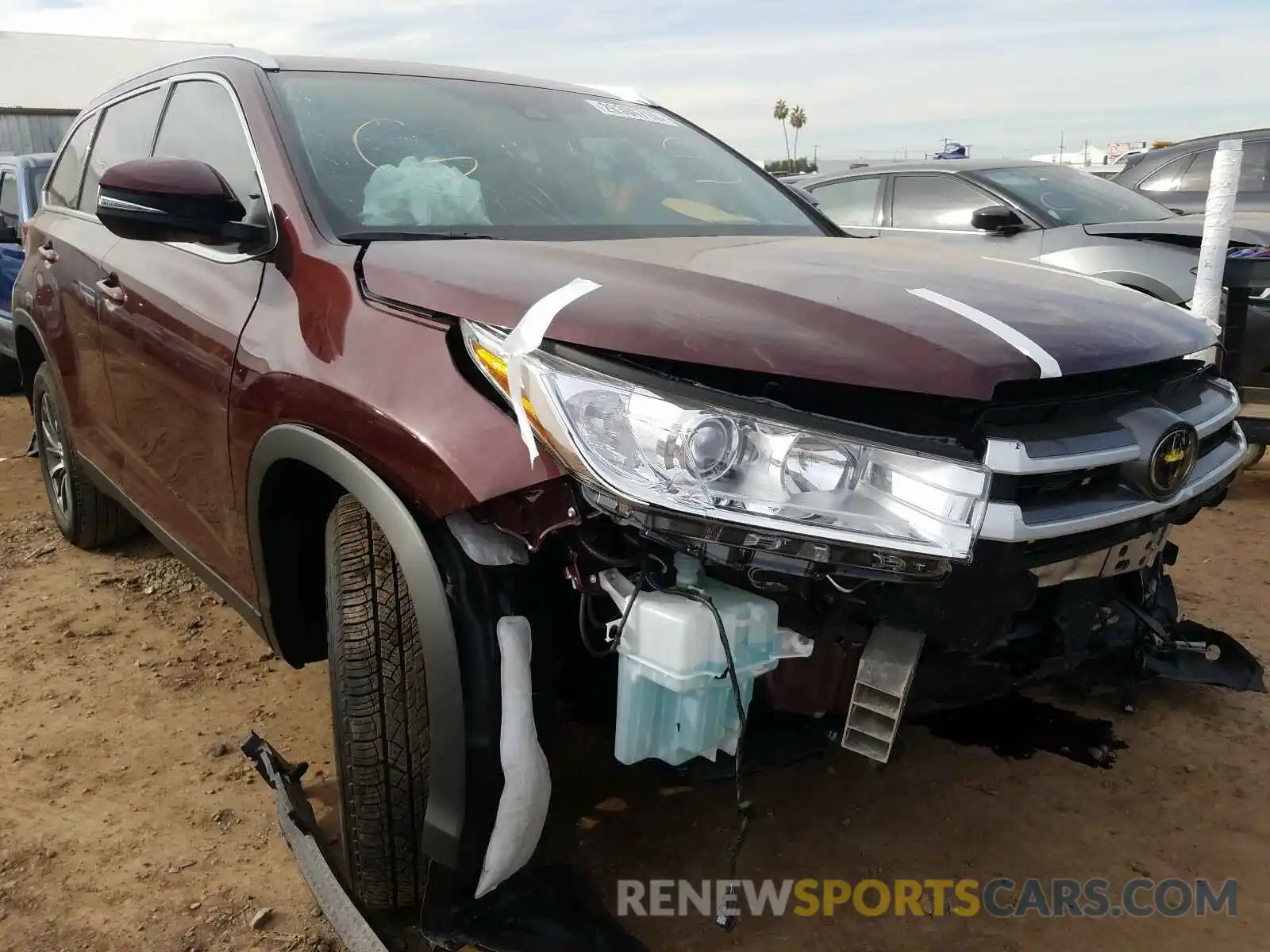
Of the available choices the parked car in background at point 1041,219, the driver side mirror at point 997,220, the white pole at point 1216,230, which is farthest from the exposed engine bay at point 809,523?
the driver side mirror at point 997,220

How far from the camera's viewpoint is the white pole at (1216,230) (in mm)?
3652

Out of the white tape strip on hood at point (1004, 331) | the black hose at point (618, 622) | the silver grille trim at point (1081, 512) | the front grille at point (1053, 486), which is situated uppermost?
the white tape strip on hood at point (1004, 331)

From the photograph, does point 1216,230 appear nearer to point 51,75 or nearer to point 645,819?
point 645,819

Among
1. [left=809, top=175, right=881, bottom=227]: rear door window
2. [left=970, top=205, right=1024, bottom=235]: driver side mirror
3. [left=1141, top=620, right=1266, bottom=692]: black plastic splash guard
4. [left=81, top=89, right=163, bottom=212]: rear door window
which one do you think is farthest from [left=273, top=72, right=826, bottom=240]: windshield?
[left=809, top=175, right=881, bottom=227]: rear door window

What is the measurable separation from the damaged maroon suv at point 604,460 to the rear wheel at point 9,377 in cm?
613

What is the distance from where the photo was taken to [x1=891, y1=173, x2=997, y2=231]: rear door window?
249 inches

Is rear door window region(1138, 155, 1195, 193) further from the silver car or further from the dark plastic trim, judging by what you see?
the dark plastic trim

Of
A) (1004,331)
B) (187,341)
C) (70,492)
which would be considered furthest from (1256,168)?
(70,492)

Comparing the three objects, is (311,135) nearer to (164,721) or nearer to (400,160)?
(400,160)

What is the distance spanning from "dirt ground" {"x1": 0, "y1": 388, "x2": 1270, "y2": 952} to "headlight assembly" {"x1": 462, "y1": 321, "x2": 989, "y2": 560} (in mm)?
633

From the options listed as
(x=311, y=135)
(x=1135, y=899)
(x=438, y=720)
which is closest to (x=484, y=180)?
(x=311, y=135)

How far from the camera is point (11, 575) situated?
3961mm

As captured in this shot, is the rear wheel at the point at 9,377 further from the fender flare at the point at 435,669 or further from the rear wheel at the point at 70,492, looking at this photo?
A: the fender flare at the point at 435,669

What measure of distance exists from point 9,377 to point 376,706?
7.34 m
